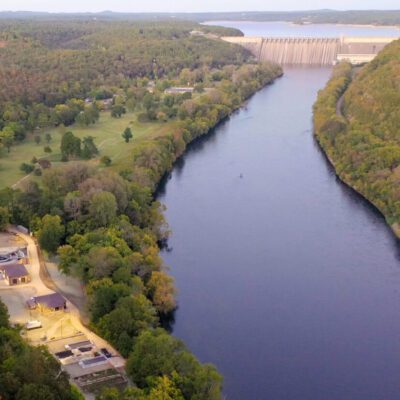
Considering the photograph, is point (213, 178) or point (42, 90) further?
point (42, 90)

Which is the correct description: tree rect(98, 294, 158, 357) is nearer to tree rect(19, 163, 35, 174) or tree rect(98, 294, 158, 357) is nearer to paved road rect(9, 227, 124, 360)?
paved road rect(9, 227, 124, 360)

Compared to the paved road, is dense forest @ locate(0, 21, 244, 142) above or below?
below

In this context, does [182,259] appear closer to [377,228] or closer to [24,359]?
[377,228]

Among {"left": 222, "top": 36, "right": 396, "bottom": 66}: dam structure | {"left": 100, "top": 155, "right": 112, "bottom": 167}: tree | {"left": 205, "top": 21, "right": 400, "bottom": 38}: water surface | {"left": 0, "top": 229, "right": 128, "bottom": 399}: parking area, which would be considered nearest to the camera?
{"left": 0, "top": 229, "right": 128, "bottom": 399}: parking area

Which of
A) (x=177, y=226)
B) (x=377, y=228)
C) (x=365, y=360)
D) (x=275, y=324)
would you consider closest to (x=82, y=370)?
(x=275, y=324)

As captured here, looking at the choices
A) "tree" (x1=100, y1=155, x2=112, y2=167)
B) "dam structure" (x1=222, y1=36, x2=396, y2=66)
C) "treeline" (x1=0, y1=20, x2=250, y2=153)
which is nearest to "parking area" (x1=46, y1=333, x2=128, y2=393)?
"tree" (x1=100, y1=155, x2=112, y2=167)

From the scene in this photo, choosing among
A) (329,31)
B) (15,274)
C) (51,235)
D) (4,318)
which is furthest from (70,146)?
(329,31)
